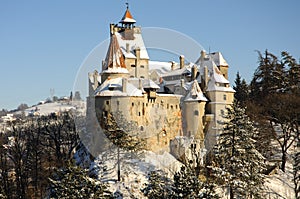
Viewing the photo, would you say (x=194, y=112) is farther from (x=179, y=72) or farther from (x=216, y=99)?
(x=179, y=72)

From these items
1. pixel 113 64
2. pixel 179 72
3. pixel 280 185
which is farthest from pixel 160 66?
pixel 280 185

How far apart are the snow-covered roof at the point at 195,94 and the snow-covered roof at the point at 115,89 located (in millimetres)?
6522

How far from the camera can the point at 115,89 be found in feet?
139

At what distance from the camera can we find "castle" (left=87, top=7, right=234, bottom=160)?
4256cm

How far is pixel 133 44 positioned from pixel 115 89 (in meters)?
11.0

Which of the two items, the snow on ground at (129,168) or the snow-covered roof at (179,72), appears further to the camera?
the snow-covered roof at (179,72)

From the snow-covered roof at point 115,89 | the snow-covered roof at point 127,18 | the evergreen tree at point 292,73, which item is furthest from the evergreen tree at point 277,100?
the snow-covered roof at point 127,18

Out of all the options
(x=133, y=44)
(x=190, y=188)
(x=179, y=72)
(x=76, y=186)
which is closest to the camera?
(x=190, y=188)

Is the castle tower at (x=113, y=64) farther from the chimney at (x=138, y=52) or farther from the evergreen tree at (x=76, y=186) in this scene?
the evergreen tree at (x=76, y=186)

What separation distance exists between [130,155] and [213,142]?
1079 cm

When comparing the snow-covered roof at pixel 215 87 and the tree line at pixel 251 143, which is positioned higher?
the snow-covered roof at pixel 215 87

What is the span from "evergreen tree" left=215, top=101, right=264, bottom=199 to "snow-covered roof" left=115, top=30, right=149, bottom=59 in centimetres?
2218

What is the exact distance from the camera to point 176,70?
52.0m

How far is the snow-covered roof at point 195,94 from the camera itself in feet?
153
